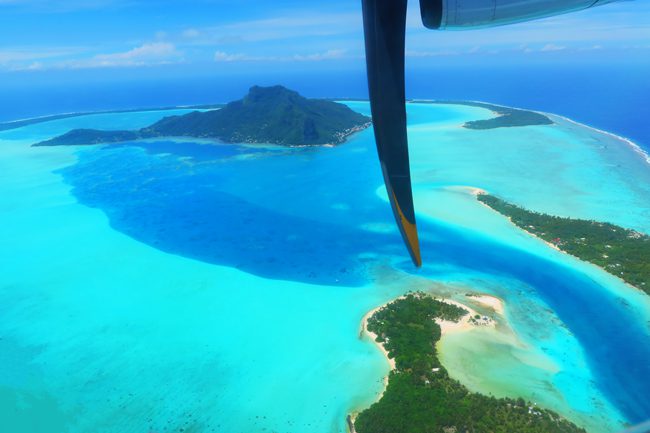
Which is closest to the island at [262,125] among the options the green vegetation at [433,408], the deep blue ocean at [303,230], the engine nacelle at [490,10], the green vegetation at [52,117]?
the deep blue ocean at [303,230]

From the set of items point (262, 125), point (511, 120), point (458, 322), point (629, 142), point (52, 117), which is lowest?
point (629, 142)

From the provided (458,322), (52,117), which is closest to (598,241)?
(458,322)

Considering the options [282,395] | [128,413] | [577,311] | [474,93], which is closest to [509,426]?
[282,395]

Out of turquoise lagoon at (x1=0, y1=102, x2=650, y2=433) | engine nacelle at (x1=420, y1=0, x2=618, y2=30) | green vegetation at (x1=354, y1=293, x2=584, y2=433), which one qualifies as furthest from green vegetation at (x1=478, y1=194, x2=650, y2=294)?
engine nacelle at (x1=420, y1=0, x2=618, y2=30)

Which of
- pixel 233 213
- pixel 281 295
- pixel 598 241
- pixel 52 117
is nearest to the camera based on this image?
pixel 281 295

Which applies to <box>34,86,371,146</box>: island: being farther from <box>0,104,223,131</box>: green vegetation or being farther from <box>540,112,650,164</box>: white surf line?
<box>540,112,650,164</box>: white surf line

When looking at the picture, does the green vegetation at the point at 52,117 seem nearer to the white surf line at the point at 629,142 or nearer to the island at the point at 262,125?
the island at the point at 262,125

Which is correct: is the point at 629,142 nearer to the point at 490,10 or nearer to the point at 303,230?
the point at 303,230
